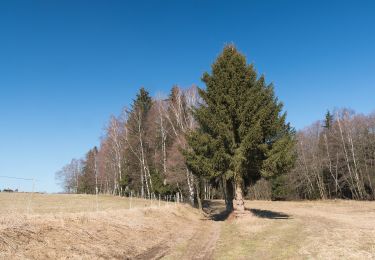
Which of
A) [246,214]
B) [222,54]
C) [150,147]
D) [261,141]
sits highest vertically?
[222,54]

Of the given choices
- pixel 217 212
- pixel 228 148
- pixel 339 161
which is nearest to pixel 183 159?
pixel 217 212

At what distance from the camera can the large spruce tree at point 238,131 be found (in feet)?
72.9

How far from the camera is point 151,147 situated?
50.8 metres

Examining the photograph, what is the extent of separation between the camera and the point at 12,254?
9.05 meters

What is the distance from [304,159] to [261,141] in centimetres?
4180

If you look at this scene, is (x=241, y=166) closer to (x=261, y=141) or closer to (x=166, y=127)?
(x=261, y=141)

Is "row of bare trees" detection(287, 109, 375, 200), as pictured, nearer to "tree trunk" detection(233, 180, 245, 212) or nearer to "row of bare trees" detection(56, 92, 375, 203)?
"row of bare trees" detection(56, 92, 375, 203)

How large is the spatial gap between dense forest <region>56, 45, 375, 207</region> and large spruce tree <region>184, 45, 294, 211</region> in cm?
7

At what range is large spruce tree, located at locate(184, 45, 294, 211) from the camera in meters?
22.2

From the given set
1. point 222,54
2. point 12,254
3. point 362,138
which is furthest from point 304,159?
point 12,254

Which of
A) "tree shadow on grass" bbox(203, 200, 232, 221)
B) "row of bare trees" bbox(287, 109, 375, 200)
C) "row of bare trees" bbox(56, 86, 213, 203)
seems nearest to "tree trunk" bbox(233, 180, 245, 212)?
"tree shadow on grass" bbox(203, 200, 232, 221)

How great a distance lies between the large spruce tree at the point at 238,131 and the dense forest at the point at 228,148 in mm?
73

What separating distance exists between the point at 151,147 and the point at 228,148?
29.3 meters

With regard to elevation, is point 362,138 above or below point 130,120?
below
